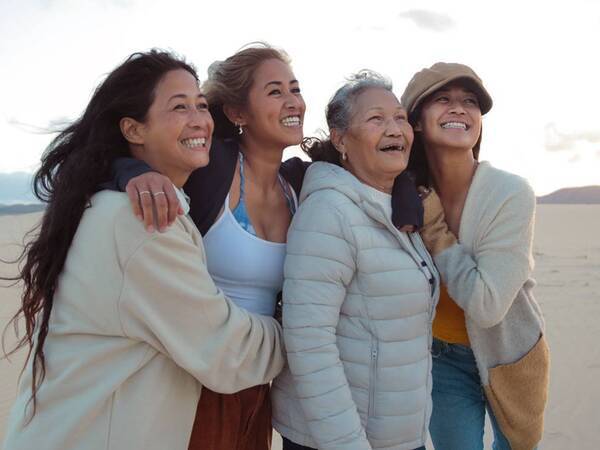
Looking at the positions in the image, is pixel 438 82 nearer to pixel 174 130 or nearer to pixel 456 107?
pixel 456 107

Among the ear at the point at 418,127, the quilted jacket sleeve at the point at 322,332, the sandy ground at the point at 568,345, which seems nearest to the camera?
the quilted jacket sleeve at the point at 322,332

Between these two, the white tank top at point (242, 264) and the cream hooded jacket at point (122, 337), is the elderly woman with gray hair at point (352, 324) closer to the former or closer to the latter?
the white tank top at point (242, 264)

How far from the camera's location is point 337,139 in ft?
9.93

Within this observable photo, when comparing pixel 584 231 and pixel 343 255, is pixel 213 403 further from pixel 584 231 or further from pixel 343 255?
pixel 584 231

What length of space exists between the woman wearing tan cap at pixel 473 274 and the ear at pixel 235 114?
0.86 metres

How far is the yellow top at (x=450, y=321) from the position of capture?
315 cm

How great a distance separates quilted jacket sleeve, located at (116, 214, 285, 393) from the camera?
2.23m

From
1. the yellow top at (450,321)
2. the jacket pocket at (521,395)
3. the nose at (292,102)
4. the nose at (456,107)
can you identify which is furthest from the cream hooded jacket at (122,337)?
the nose at (456,107)

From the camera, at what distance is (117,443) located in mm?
2301

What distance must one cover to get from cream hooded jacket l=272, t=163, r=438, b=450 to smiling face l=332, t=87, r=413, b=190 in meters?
0.22

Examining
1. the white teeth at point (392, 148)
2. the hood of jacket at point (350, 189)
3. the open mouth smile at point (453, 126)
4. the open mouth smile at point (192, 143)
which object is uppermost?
the open mouth smile at point (453, 126)

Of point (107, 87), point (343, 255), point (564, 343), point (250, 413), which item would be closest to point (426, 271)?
point (343, 255)

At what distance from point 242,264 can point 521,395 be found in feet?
5.02

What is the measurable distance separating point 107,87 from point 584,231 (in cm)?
2416
